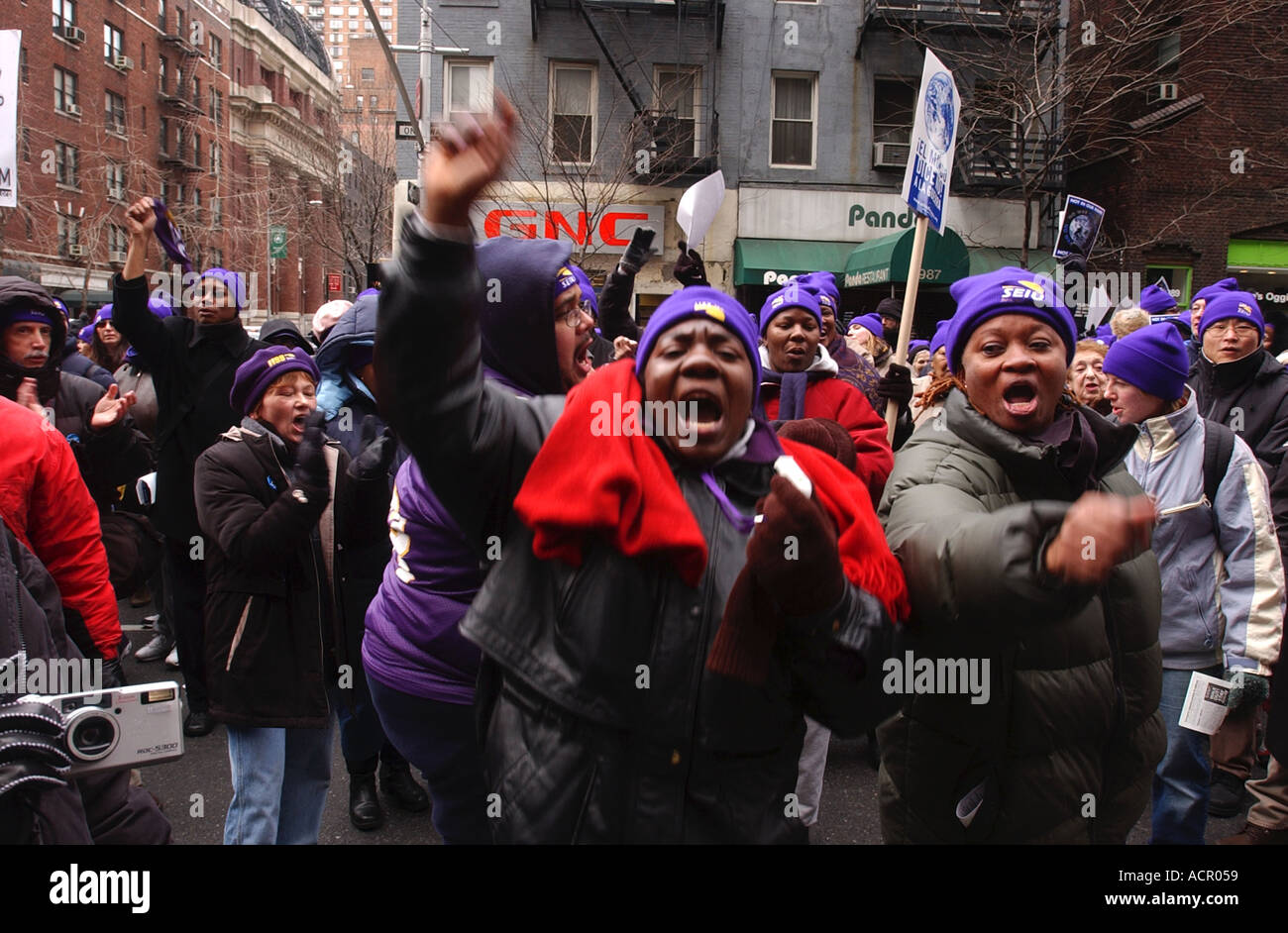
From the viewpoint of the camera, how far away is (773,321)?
4621 mm

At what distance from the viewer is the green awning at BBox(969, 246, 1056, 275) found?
18.5 m

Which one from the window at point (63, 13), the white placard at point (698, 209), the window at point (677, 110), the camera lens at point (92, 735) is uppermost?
the window at point (63, 13)

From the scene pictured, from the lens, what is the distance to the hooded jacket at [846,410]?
4.20 meters

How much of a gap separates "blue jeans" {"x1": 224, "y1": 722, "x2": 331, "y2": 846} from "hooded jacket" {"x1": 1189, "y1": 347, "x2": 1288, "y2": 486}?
4.98m

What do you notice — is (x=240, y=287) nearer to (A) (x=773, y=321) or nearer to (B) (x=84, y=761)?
(A) (x=773, y=321)

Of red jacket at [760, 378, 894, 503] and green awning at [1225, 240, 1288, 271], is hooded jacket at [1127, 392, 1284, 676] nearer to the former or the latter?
red jacket at [760, 378, 894, 503]

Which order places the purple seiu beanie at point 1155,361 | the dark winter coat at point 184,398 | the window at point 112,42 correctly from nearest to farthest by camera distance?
the purple seiu beanie at point 1155,361 < the dark winter coat at point 184,398 < the window at point 112,42

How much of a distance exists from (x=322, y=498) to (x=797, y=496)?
2.21 metres

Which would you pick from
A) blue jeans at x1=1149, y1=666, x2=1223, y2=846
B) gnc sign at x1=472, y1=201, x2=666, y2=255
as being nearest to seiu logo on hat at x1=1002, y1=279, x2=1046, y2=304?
blue jeans at x1=1149, y1=666, x2=1223, y2=846

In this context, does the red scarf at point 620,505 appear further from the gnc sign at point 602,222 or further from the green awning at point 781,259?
the green awning at point 781,259

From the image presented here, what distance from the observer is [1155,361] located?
3438mm

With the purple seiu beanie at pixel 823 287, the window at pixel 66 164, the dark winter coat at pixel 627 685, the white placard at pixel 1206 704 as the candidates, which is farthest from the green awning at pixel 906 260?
the window at pixel 66 164

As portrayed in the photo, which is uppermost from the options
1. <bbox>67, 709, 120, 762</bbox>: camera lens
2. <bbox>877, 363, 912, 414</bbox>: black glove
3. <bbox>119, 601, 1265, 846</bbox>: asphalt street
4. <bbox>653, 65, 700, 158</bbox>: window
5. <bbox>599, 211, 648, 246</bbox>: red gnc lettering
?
<bbox>653, 65, 700, 158</bbox>: window

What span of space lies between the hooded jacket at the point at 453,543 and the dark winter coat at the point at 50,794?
72 cm
